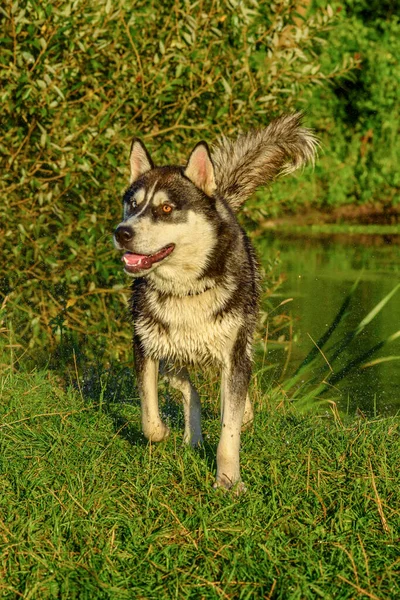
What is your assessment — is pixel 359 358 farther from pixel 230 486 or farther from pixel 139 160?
pixel 230 486

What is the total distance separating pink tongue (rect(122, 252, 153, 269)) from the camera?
5.13 meters

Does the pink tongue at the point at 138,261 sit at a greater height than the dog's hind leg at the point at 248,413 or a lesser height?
greater

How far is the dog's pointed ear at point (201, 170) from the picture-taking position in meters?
5.45

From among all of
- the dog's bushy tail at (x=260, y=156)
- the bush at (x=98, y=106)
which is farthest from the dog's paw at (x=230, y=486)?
the bush at (x=98, y=106)

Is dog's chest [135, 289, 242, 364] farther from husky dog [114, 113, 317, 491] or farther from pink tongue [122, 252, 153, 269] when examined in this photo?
pink tongue [122, 252, 153, 269]

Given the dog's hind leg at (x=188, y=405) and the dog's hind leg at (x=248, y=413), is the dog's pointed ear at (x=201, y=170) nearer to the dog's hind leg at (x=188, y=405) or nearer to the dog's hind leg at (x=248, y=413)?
the dog's hind leg at (x=188, y=405)

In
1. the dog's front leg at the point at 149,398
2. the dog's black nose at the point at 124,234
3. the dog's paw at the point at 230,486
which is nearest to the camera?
the dog's paw at the point at 230,486

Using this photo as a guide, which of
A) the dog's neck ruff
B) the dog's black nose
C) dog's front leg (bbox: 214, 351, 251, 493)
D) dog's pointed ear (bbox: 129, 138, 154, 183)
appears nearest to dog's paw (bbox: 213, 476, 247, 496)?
dog's front leg (bbox: 214, 351, 251, 493)

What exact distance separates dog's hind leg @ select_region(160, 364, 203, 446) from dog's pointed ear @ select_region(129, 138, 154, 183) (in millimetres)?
1183

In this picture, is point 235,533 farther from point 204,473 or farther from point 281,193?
point 281,193

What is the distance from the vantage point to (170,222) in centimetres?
527

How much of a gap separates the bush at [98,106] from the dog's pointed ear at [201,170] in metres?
3.20

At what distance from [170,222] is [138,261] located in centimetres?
30

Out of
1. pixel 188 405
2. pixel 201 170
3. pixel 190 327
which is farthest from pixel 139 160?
pixel 188 405
